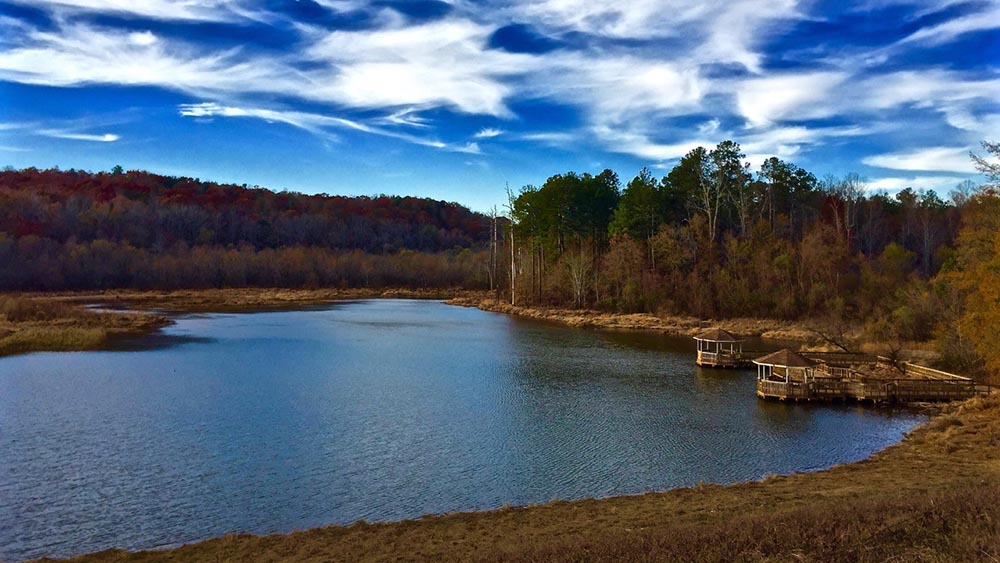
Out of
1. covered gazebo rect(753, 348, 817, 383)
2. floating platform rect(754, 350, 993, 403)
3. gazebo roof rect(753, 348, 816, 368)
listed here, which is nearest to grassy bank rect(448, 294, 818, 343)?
covered gazebo rect(753, 348, 817, 383)

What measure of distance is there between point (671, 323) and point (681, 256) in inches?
398

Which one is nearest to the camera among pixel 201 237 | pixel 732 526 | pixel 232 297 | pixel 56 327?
pixel 732 526

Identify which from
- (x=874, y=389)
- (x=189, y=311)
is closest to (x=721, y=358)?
(x=874, y=389)

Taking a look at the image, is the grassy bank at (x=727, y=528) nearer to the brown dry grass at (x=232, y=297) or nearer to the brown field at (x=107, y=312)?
the brown field at (x=107, y=312)

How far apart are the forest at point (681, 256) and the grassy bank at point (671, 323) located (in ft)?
6.33

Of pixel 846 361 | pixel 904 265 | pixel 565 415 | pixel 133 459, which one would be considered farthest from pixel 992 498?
pixel 904 265

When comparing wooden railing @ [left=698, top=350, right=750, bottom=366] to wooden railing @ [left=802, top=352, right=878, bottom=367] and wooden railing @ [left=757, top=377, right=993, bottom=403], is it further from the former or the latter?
wooden railing @ [left=757, top=377, right=993, bottom=403]

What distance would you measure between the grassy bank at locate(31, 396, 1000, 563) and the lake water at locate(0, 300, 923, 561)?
1.41 metres

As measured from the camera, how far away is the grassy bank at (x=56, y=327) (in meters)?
41.0

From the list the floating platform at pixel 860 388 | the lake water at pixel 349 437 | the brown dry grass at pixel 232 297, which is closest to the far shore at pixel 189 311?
the brown dry grass at pixel 232 297

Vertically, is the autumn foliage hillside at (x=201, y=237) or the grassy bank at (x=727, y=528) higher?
the autumn foliage hillside at (x=201, y=237)

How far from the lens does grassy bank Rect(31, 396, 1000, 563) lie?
343 inches

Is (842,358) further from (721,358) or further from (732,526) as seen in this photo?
(732,526)

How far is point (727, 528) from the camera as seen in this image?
32.0 ft
